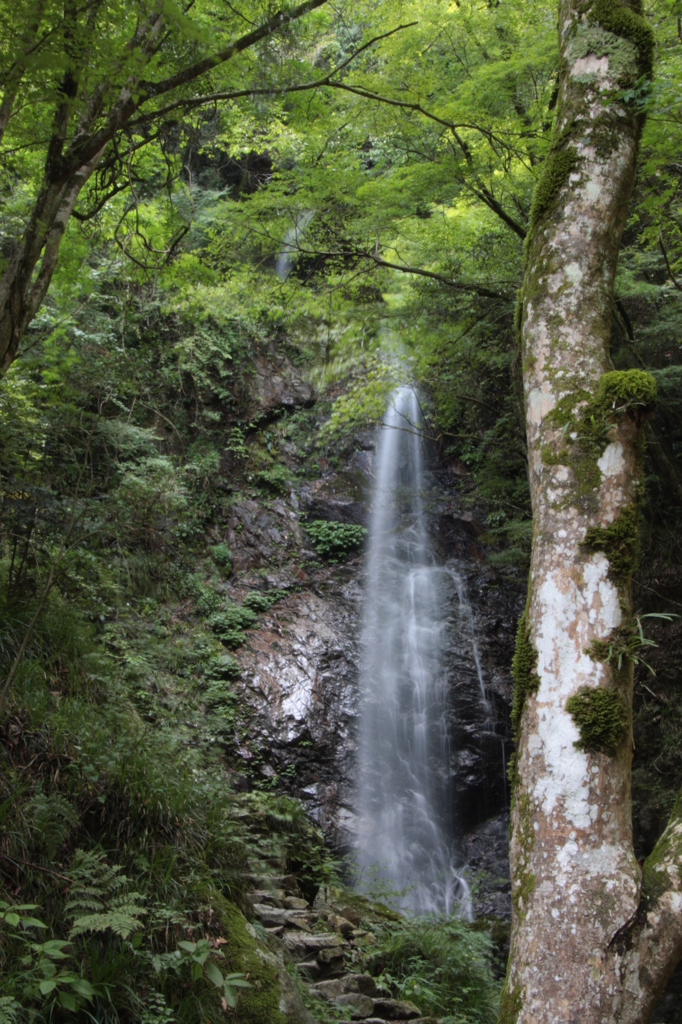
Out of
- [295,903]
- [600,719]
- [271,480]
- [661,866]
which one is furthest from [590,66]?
[271,480]

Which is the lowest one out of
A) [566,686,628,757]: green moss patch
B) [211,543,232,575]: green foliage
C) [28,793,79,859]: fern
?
[28,793,79,859]: fern

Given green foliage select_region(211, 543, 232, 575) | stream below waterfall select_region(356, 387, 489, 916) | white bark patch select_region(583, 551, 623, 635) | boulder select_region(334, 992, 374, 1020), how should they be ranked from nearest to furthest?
white bark patch select_region(583, 551, 623, 635), boulder select_region(334, 992, 374, 1020), stream below waterfall select_region(356, 387, 489, 916), green foliage select_region(211, 543, 232, 575)

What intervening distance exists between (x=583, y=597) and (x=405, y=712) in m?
8.37

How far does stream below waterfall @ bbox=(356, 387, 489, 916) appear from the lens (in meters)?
8.09

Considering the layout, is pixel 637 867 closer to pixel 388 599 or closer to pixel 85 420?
pixel 85 420

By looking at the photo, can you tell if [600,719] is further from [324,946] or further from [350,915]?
[350,915]

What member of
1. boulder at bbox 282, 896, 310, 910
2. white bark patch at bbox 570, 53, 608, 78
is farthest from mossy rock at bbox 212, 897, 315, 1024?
white bark patch at bbox 570, 53, 608, 78

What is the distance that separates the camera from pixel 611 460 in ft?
6.56

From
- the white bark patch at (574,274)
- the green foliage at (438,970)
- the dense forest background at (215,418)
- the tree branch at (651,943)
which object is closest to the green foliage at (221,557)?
the dense forest background at (215,418)

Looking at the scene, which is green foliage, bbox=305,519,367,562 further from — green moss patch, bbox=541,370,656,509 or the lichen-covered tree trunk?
green moss patch, bbox=541,370,656,509

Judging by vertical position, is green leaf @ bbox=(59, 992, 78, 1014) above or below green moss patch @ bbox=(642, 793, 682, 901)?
below

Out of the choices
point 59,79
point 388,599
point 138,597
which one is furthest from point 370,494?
point 59,79

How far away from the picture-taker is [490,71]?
5.62 m

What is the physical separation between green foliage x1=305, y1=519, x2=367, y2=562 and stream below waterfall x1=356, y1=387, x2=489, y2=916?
359mm
